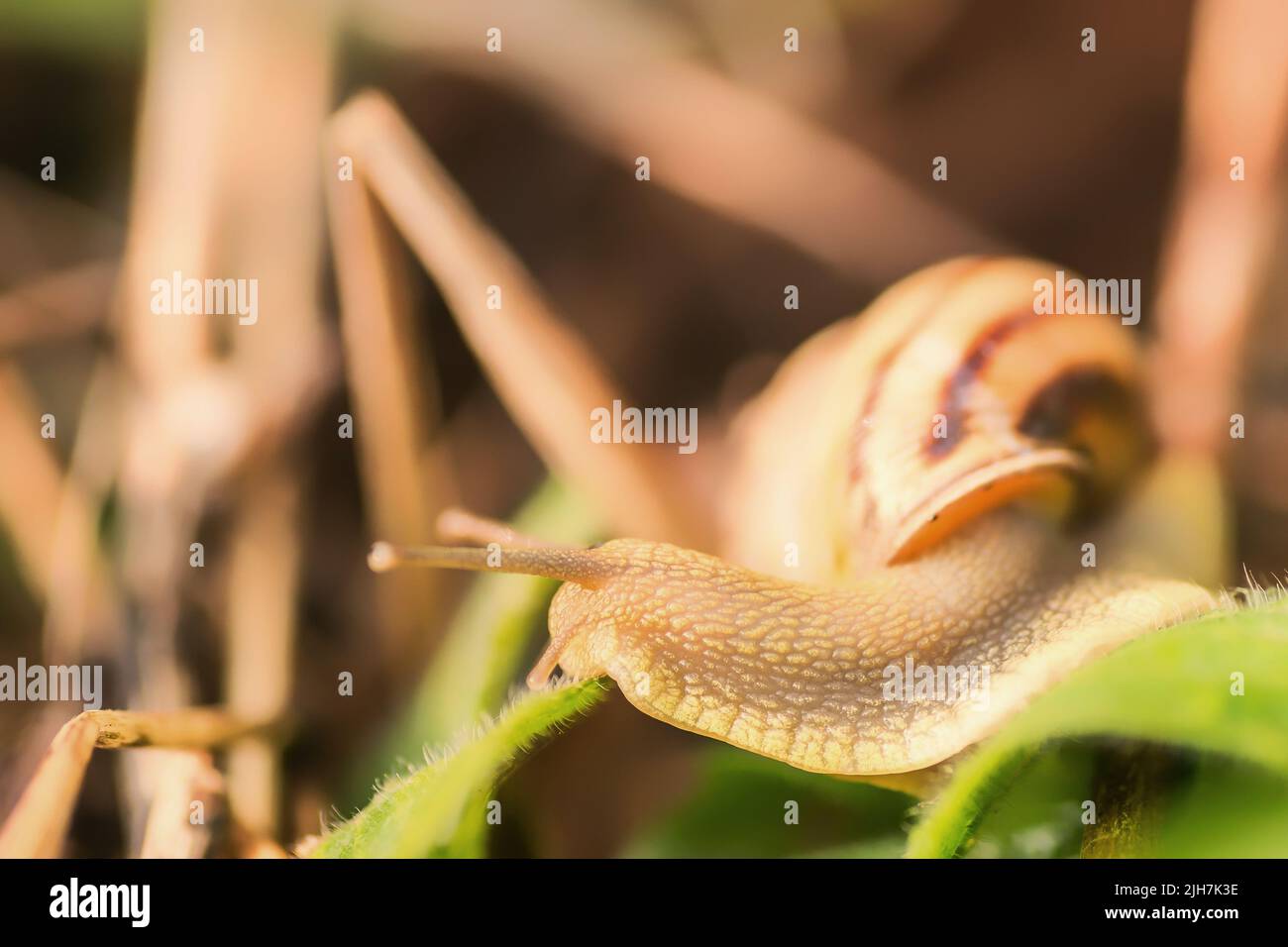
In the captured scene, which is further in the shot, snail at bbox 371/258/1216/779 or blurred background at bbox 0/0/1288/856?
blurred background at bbox 0/0/1288/856

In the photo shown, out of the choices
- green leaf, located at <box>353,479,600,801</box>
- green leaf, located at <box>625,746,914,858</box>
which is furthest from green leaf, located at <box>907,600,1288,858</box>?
green leaf, located at <box>353,479,600,801</box>

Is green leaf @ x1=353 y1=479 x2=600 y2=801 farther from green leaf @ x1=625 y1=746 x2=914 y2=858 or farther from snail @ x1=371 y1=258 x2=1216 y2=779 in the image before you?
green leaf @ x1=625 y1=746 x2=914 y2=858

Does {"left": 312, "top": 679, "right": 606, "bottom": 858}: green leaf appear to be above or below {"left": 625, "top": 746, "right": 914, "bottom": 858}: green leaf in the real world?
above

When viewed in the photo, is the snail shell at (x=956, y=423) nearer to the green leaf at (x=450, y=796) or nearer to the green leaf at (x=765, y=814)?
the green leaf at (x=765, y=814)

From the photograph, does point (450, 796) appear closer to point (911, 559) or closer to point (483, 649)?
point (483, 649)

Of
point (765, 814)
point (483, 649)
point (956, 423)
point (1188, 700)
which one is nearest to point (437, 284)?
point (483, 649)

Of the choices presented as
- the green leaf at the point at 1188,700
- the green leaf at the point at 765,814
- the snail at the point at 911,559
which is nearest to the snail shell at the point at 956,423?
the snail at the point at 911,559
